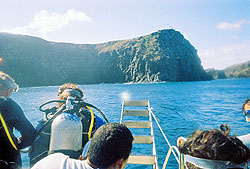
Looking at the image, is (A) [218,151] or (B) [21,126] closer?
(A) [218,151]

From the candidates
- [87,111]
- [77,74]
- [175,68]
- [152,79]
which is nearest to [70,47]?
[77,74]

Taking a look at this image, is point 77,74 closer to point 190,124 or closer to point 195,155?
point 190,124

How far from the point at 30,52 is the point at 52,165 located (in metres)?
164

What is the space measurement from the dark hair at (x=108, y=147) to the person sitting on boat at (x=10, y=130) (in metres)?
1.48

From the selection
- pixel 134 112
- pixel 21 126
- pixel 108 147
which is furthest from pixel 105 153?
pixel 134 112

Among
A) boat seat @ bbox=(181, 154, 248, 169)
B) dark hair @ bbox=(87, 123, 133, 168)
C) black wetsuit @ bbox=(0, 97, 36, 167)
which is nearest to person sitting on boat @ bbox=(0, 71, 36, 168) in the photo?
black wetsuit @ bbox=(0, 97, 36, 167)

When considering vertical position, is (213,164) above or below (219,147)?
below

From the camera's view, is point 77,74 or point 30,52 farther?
point 77,74

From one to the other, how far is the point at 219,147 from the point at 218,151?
28mm

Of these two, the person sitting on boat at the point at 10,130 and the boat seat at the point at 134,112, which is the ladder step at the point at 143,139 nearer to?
the boat seat at the point at 134,112

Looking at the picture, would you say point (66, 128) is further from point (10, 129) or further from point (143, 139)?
point (143, 139)

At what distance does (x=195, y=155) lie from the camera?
4.84ft

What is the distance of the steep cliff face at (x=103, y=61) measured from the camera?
14275 cm

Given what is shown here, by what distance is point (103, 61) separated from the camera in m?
173
